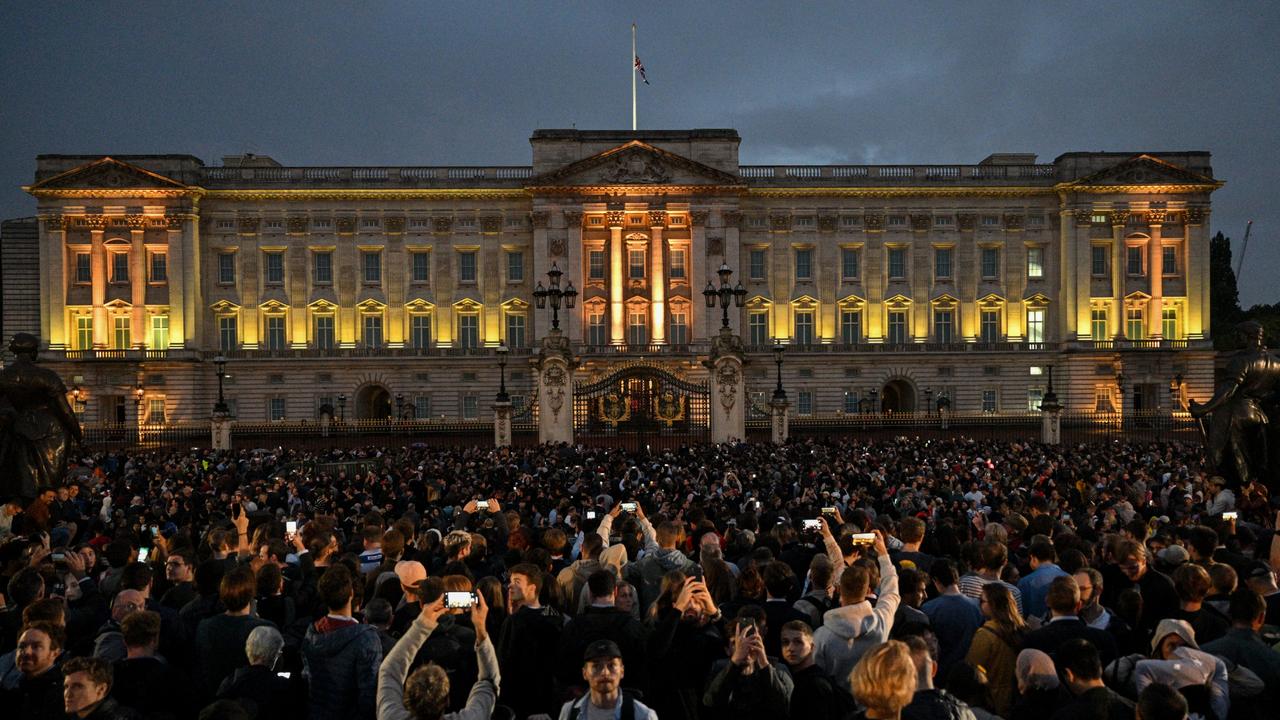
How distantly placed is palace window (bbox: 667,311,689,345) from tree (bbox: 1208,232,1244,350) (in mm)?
47434

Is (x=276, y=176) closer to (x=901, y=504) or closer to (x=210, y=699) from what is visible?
(x=901, y=504)

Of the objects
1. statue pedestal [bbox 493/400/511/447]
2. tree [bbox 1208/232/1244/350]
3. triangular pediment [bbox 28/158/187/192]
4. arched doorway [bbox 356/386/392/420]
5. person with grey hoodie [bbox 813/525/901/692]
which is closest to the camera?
person with grey hoodie [bbox 813/525/901/692]

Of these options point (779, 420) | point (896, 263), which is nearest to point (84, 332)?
point (779, 420)

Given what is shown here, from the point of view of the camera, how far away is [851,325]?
59375 mm

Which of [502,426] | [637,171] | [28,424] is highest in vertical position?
[637,171]

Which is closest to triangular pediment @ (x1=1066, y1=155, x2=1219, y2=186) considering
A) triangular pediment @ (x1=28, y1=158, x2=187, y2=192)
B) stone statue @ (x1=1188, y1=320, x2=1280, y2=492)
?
stone statue @ (x1=1188, y1=320, x2=1280, y2=492)

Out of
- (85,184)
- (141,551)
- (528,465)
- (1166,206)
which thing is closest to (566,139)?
(85,184)

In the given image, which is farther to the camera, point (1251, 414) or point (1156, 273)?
point (1156, 273)

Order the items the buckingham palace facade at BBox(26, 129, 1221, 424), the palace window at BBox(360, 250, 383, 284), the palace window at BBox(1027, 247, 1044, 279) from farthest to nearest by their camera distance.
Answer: the palace window at BBox(1027, 247, 1044, 279) → the palace window at BBox(360, 250, 383, 284) → the buckingham palace facade at BBox(26, 129, 1221, 424)

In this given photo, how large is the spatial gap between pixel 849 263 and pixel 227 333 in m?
41.7

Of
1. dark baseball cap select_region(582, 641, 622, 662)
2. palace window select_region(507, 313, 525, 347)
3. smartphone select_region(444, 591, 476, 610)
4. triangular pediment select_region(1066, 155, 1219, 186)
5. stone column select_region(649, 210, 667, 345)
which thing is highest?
triangular pediment select_region(1066, 155, 1219, 186)

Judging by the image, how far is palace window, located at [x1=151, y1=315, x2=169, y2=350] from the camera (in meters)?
56.6

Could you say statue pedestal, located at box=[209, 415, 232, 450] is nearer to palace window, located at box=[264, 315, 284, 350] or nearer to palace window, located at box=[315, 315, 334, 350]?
palace window, located at box=[315, 315, 334, 350]

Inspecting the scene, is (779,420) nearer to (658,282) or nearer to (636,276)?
(658,282)
